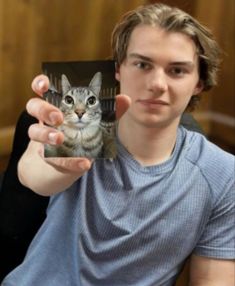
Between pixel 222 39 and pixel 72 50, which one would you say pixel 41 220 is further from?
pixel 222 39

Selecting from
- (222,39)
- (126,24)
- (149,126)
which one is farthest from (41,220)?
(222,39)

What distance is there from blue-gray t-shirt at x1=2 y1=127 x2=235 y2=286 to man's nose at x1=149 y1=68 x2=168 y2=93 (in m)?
0.18

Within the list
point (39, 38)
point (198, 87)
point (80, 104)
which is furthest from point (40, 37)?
point (80, 104)

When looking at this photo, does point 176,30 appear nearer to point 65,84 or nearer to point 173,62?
point 173,62

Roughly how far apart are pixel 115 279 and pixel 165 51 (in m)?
0.52

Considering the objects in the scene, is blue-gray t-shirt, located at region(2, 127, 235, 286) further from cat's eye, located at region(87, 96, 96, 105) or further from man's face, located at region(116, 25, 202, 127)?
cat's eye, located at region(87, 96, 96, 105)

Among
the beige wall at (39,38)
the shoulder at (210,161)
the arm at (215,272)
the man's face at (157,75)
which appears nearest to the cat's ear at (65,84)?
the man's face at (157,75)

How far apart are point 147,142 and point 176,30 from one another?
0.84ft

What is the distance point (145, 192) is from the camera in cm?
117

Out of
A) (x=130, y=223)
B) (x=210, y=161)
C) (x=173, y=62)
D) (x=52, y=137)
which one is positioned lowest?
(x=130, y=223)

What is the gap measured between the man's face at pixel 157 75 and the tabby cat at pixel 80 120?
0.63 feet

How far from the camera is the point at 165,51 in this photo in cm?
113

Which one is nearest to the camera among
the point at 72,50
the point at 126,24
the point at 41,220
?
the point at 126,24

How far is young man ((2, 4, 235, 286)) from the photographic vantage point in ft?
3.74
